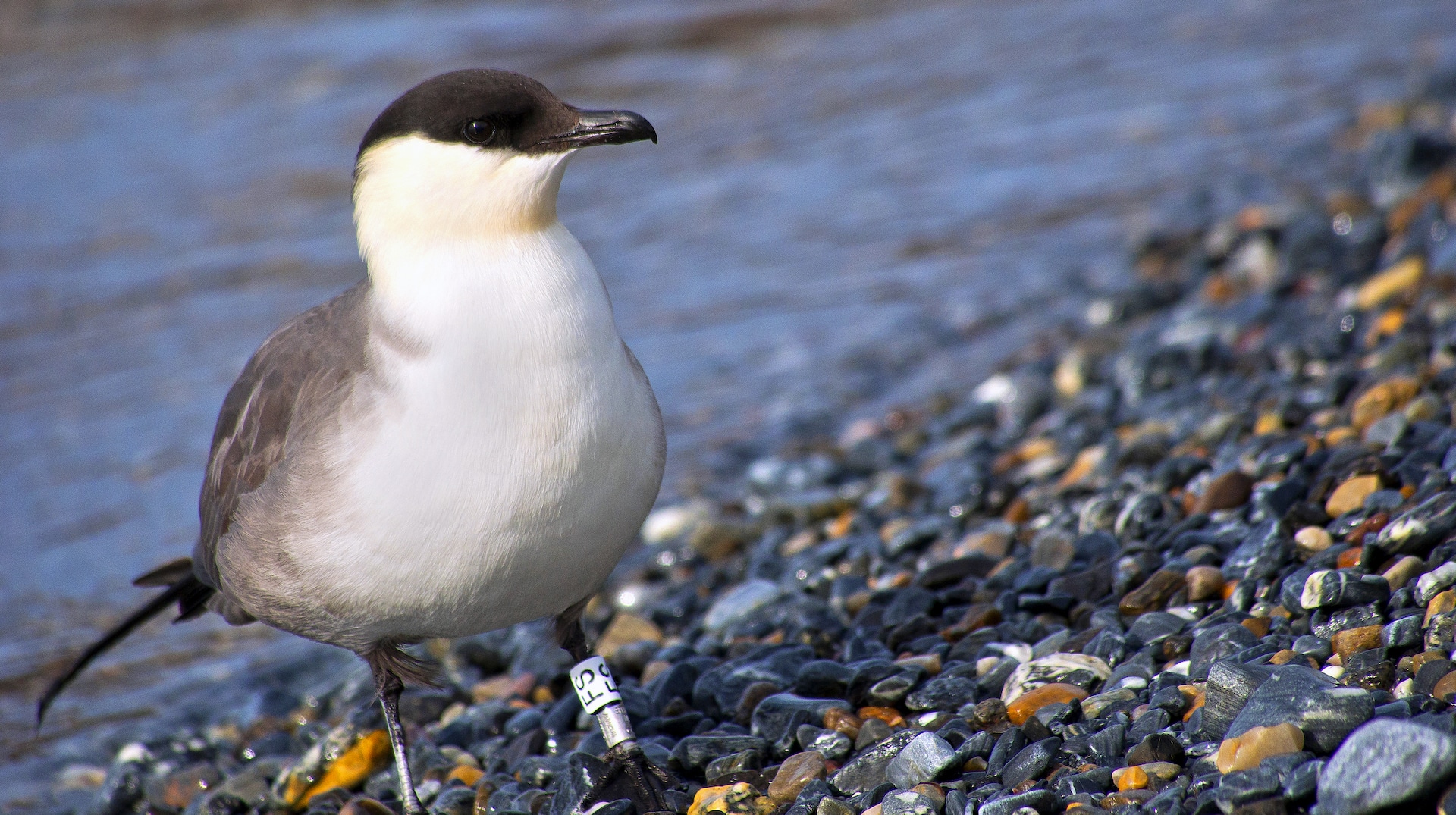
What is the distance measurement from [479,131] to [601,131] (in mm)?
281

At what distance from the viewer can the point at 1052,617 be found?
387cm

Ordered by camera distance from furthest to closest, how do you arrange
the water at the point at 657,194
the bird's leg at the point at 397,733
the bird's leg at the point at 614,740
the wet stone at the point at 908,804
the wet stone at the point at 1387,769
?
1. the water at the point at 657,194
2. the bird's leg at the point at 397,733
3. the bird's leg at the point at 614,740
4. the wet stone at the point at 908,804
5. the wet stone at the point at 1387,769

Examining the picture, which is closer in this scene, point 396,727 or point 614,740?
point 614,740

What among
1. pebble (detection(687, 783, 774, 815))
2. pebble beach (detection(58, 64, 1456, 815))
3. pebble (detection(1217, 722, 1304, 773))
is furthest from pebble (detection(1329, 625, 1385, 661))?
pebble (detection(687, 783, 774, 815))

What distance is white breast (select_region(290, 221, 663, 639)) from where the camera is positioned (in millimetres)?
3016

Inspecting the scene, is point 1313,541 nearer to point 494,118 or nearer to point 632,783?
point 632,783

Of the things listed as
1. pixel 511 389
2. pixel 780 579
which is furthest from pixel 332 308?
pixel 780 579

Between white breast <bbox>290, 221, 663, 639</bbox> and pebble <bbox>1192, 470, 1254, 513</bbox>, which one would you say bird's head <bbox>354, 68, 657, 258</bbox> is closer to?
white breast <bbox>290, 221, 663, 639</bbox>

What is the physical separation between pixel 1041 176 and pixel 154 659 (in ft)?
20.1

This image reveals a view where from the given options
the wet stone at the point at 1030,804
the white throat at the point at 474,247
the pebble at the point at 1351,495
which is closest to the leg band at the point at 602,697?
the white throat at the point at 474,247

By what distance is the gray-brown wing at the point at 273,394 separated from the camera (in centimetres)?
332

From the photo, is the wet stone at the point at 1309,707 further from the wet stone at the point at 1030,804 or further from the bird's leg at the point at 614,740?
the bird's leg at the point at 614,740

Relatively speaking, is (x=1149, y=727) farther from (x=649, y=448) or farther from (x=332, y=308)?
(x=332, y=308)

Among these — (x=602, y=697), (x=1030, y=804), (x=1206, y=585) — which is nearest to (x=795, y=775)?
(x=602, y=697)
